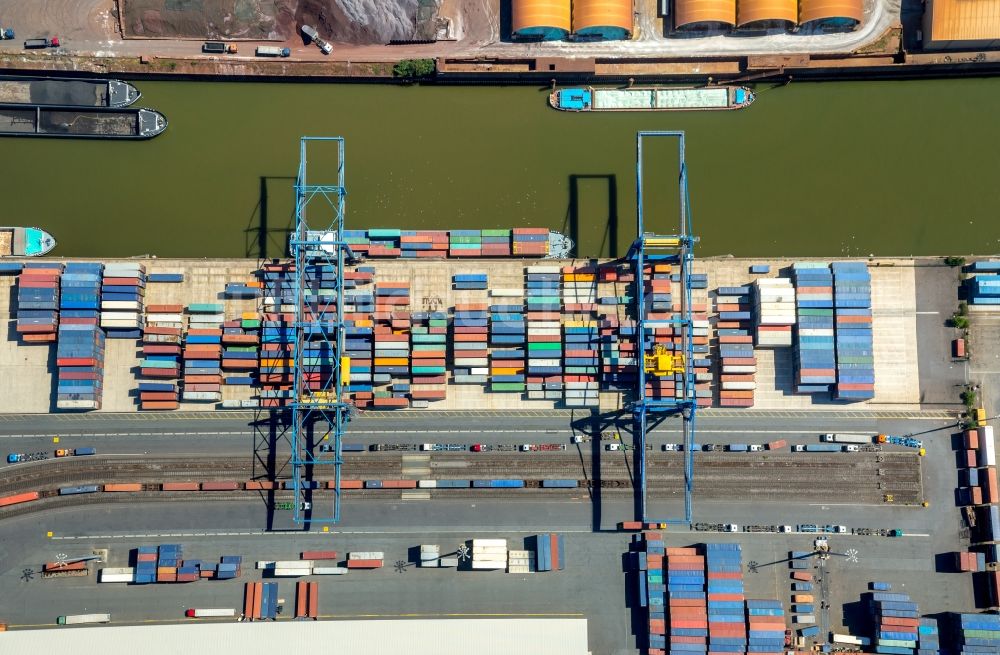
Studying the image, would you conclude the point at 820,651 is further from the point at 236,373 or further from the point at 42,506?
the point at 42,506

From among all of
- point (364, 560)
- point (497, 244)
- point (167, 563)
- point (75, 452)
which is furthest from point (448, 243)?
point (75, 452)

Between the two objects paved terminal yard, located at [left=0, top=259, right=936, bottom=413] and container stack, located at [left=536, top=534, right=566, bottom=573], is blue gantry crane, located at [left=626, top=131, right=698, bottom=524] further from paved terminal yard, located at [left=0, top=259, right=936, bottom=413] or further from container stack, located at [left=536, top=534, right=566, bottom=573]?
container stack, located at [left=536, top=534, right=566, bottom=573]

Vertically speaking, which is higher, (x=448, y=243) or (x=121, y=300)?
(x=448, y=243)

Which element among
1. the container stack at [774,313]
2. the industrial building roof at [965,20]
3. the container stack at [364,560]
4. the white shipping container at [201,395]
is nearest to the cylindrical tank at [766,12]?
the industrial building roof at [965,20]

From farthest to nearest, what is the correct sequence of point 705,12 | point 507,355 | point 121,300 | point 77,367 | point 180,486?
point 705,12
point 507,355
point 121,300
point 180,486
point 77,367

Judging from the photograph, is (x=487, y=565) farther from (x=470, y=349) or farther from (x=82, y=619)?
(x=82, y=619)

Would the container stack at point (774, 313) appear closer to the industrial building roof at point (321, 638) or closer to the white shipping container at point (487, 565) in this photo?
the white shipping container at point (487, 565)

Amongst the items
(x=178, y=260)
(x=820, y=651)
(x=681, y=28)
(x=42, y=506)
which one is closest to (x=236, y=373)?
(x=178, y=260)
